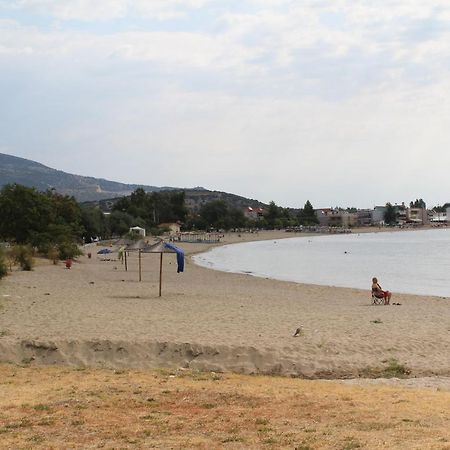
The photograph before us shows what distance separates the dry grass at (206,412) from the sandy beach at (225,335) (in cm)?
94

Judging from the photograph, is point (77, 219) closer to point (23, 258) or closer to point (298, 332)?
point (23, 258)

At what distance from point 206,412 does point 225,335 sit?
5014 mm

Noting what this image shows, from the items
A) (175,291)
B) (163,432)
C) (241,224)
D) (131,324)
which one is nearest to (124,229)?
(241,224)

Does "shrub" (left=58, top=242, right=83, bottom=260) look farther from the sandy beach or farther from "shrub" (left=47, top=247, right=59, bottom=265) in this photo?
the sandy beach

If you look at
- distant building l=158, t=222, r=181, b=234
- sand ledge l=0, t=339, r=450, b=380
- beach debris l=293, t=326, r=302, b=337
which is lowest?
sand ledge l=0, t=339, r=450, b=380

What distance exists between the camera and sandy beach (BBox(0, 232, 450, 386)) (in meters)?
11.0

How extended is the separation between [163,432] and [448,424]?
2.98m

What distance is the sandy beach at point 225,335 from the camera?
11.0 metres

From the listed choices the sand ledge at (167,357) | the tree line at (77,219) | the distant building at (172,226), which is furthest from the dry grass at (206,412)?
the distant building at (172,226)

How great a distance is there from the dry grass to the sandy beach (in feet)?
3.08

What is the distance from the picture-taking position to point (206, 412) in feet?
25.6

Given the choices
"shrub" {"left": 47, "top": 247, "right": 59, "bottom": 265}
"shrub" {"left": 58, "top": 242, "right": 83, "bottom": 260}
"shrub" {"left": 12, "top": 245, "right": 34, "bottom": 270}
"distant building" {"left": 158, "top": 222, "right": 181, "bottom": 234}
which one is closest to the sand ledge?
"shrub" {"left": 12, "top": 245, "right": 34, "bottom": 270}

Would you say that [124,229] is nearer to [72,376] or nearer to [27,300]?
[27,300]

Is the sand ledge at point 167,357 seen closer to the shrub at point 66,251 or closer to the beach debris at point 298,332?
the beach debris at point 298,332
